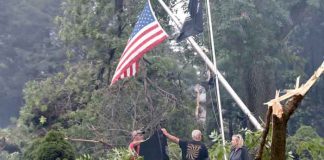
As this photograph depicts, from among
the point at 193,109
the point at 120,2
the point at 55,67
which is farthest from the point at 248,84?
the point at 55,67

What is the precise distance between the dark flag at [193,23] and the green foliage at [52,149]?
2.51 meters

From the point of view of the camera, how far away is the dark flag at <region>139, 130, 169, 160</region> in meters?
9.22

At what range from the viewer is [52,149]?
33.7 feet

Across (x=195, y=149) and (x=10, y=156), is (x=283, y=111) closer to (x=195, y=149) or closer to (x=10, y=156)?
(x=195, y=149)

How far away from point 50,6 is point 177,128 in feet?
84.8

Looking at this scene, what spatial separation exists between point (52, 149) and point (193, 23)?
2965 millimetres

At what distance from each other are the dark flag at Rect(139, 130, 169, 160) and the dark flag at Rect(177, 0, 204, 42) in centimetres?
153

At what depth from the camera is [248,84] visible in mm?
18062

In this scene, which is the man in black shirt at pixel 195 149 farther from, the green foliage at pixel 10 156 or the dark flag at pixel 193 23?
the green foliage at pixel 10 156

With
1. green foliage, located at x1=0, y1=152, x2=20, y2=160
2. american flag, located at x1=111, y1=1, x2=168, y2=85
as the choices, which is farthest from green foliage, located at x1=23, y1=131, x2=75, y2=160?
green foliage, located at x1=0, y1=152, x2=20, y2=160

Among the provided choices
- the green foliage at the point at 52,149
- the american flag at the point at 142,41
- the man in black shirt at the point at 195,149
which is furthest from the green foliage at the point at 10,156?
the man in black shirt at the point at 195,149

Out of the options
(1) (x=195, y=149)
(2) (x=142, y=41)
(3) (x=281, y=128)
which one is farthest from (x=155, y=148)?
(3) (x=281, y=128)

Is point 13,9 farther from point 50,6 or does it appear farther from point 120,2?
point 120,2

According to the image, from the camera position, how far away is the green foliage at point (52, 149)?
10227mm
